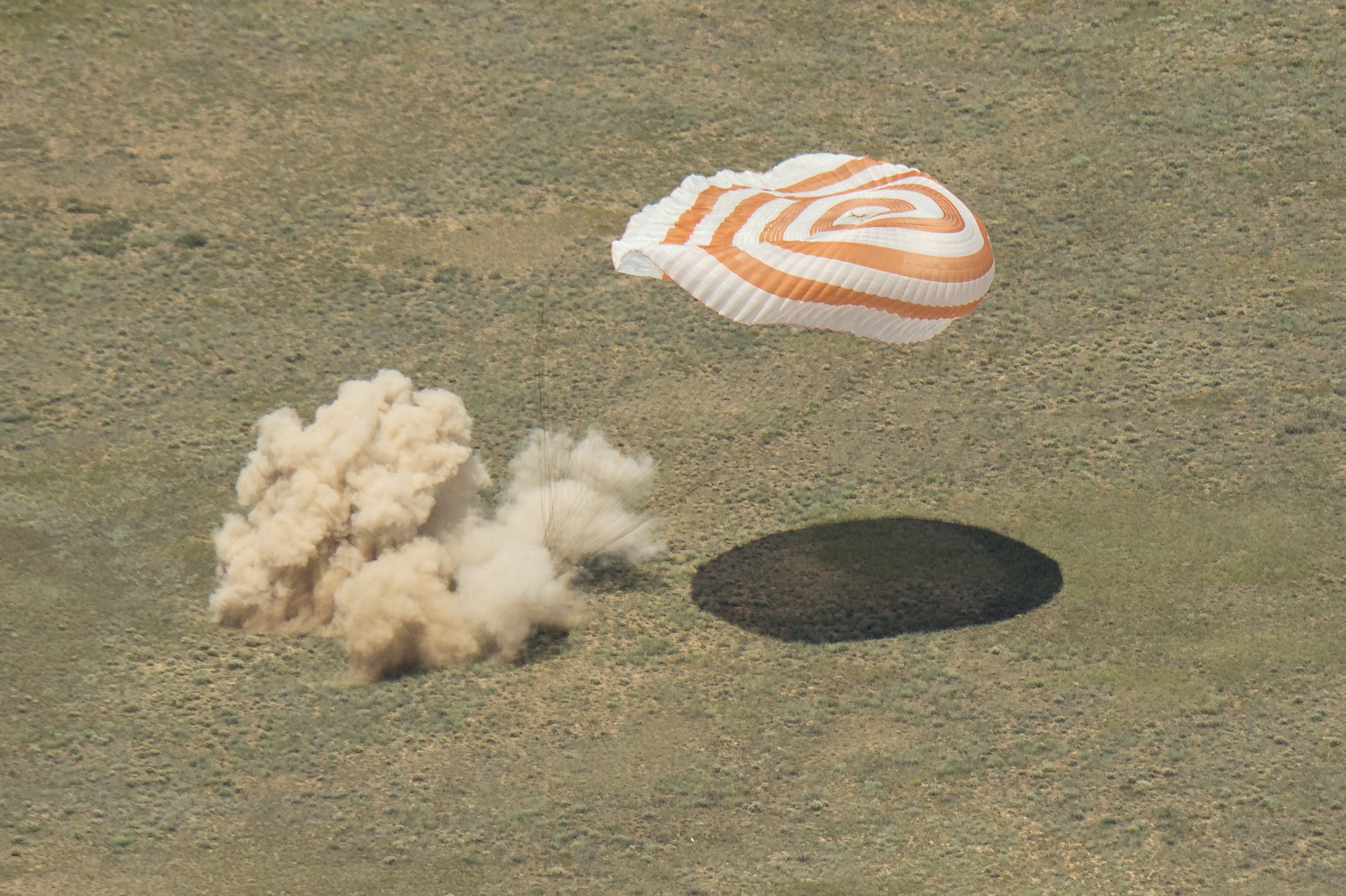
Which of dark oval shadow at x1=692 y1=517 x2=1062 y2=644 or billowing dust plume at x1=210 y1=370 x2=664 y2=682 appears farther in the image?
dark oval shadow at x1=692 y1=517 x2=1062 y2=644

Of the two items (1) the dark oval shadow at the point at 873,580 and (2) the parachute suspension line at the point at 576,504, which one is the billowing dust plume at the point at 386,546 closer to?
(2) the parachute suspension line at the point at 576,504

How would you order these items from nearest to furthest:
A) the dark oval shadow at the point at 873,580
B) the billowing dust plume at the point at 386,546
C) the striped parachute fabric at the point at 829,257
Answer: the striped parachute fabric at the point at 829,257 → the billowing dust plume at the point at 386,546 → the dark oval shadow at the point at 873,580

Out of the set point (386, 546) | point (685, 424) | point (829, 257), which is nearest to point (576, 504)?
point (386, 546)

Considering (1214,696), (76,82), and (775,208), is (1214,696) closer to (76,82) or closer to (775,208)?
(775,208)

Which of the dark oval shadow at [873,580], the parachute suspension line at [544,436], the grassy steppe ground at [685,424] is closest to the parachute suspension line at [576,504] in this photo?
the parachute suspension line at [544,436]

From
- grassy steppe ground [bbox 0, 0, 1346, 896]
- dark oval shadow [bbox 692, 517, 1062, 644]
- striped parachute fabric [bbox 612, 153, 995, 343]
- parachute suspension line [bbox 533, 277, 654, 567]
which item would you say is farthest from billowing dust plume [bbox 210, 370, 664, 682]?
striped parachute fabric [bbox 612, 153, 995, 343]

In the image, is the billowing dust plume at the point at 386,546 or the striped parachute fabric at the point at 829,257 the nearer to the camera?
the striped parachute fabric at the point at 829,257

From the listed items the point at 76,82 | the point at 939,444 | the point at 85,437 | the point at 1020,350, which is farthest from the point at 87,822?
the point at 76,82

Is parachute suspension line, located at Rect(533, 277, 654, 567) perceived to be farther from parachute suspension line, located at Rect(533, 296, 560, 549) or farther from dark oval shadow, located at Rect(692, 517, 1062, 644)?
dark oval shadow, located at Rect(692, 517, 1062, 644)
